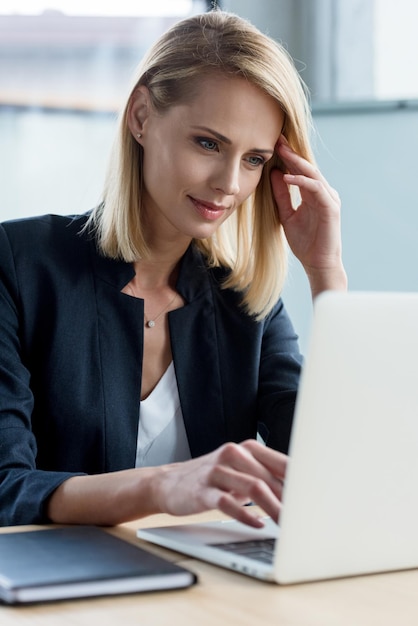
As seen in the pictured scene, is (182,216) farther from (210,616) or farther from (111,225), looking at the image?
(210,616)

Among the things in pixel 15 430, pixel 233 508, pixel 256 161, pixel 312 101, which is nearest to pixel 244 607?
pixel 233 508

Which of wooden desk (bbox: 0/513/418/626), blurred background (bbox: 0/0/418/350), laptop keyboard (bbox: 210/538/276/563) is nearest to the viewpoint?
wooden desk (bbox: 0/513/418/626)

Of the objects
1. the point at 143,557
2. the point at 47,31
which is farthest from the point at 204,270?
the point at 47,31

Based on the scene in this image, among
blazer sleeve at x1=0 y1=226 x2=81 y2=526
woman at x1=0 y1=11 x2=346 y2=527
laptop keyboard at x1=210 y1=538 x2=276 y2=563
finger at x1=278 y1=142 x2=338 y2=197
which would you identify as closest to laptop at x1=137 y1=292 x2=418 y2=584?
laptop keyboard at x1=210 y1=538 x2=276 y2=563

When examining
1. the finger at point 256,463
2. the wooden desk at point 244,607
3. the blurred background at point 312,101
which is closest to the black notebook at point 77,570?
the wooden desk at point 244,607

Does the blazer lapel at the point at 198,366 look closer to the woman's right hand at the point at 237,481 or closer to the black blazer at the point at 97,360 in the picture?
the black blazer at the point at 97,360

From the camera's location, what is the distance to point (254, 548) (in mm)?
1043

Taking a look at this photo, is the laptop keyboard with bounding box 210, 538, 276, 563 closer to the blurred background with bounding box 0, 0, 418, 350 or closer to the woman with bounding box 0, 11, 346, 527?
the woman with bounding box 0, 11, 346, 527

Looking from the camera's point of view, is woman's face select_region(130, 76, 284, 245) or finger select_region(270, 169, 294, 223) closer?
woman's face select_region(130, 76, 284, 245)

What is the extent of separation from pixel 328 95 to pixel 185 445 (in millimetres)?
1461

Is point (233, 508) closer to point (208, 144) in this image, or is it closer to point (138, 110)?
point (208, 144)

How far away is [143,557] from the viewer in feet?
3.25

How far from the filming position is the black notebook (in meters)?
0.88

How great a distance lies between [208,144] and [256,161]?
0.11 m
